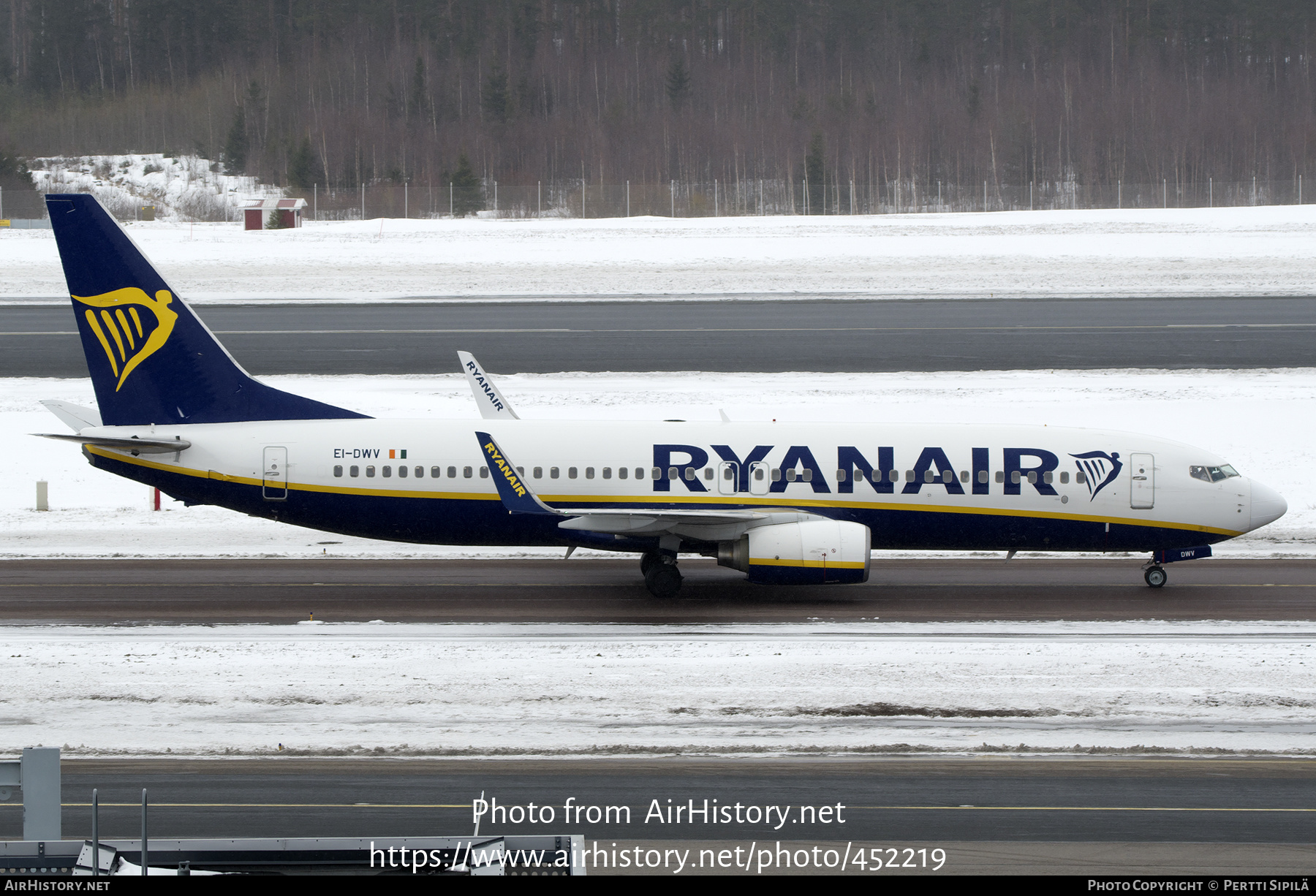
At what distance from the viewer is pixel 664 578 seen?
25844mm

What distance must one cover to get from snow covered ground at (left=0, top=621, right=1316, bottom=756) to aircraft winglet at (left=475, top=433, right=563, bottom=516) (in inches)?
A: 109

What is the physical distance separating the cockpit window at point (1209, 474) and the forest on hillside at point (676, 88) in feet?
275

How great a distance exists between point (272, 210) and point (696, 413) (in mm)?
53465

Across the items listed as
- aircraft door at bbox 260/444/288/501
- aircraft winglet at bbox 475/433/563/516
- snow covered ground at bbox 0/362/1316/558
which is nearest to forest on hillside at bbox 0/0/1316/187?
snow covered ground at bbox 0/362/1316/558

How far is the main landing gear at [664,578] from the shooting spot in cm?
2584

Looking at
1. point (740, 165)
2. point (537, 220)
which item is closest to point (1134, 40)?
point (740, 165)

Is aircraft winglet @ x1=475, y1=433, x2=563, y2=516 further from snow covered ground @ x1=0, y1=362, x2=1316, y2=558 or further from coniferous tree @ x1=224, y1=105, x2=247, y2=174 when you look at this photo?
coniferous tree @ x1=224, y1=105, x2=247, y2=174

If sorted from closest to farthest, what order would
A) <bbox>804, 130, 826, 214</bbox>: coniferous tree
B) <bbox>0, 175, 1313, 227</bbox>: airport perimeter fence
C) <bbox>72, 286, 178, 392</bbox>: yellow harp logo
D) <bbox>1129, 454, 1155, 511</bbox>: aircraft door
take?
<bbox>1129, 454, 1155, 511</bbox>: aircraft door
<bbox>72, 286, 178, 392</bbox>: yellow harp logo
<bbox>0, 175, 1313, 227</bbox>: airport perimeter fence
<bbox>804, 130, 826, 214</bbox>: coniferous tree

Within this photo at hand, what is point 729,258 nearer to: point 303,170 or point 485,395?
point 485,395

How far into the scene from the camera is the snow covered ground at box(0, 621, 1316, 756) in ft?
54.6

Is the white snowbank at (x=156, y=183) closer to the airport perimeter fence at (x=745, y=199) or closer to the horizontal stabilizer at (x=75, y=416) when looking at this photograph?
the airport perimeter fence at (x=745, y=199)

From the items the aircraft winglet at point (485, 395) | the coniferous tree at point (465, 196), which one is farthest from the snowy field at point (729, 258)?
the aircraft winglet at point (485, 395)

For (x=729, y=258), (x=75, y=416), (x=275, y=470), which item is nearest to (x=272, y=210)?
(x=729, y=258)

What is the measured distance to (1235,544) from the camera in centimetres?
3128
